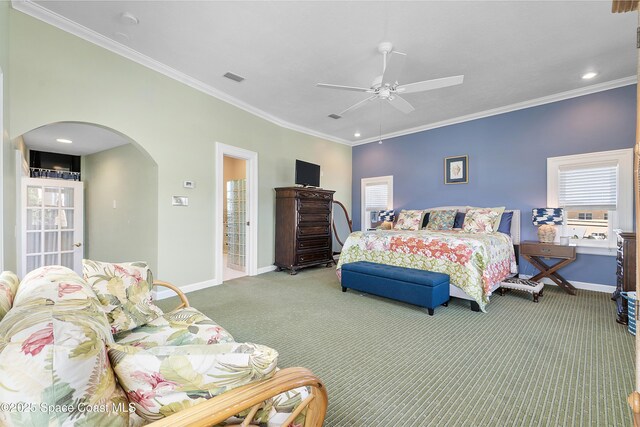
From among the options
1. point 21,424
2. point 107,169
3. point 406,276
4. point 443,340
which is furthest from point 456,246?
point 107,169

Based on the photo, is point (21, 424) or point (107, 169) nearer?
point (21, 424)

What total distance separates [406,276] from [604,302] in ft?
8.60

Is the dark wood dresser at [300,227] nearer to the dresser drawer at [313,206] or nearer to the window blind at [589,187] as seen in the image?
the dresser drawer at [313,206]

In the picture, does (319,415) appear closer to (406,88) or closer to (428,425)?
(428,425)

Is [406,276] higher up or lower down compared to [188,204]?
lower down

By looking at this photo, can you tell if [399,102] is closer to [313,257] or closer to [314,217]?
[314,217]

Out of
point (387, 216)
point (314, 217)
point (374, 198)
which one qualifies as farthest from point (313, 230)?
point (374, 198)

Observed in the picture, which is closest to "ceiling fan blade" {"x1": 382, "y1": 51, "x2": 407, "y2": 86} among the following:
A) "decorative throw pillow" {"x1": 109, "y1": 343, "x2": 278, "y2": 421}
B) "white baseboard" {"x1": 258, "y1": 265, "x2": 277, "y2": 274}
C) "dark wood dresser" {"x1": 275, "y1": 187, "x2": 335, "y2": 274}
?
"dark wood dresser" {"x1": 275, "y1": 187, "x2": 335, "y2": 274}

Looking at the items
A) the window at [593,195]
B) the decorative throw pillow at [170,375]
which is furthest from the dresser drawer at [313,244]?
the decorative throw pillow at [170,375]

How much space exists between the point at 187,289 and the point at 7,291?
10.3 feet

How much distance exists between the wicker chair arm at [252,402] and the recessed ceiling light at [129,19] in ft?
11.1

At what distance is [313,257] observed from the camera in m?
5.48

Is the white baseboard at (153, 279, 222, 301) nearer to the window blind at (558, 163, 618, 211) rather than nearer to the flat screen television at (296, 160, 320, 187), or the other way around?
the flat screen television at (296, 160, 320, 187)

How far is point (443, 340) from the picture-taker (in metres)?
2.52
